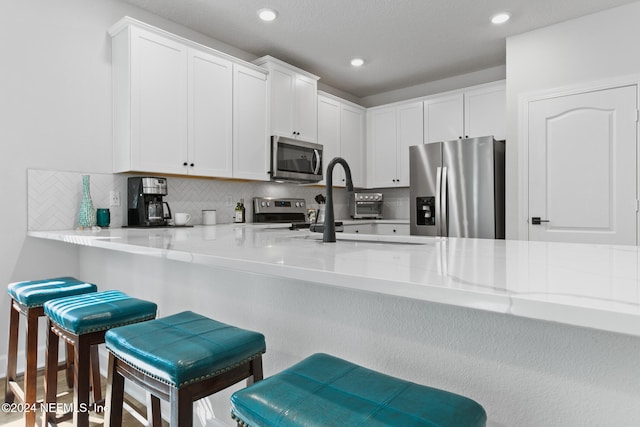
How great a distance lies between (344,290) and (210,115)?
98.8 inches

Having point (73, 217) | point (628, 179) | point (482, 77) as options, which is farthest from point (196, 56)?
point (628, 179)

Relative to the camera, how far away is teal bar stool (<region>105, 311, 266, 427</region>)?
98 centimetres

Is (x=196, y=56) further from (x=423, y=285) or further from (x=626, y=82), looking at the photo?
(x=626, y=82)

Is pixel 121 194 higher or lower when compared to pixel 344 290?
higher

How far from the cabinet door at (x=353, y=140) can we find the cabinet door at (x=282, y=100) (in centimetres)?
96

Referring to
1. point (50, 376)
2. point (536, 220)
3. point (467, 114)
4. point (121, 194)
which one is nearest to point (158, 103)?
point (121, 194)

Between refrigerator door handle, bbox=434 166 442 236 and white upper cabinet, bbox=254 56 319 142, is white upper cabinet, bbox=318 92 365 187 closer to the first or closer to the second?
white upper cabinet, bbox=254 56 319 142

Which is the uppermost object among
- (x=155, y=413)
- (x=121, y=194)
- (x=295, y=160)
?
(x=295, y=160)

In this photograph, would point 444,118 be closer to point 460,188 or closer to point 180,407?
point 460,188

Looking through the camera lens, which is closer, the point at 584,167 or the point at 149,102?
the point at 149,102

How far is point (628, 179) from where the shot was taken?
2992 millimetres

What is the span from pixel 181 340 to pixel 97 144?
7.41ft

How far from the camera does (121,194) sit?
2.91m

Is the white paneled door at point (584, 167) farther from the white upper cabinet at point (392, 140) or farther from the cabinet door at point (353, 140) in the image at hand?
the cabinet door at point (353, 140)
